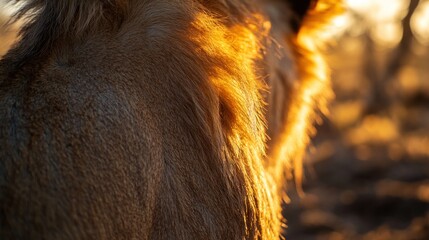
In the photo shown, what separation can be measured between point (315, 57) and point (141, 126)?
2.26 metres

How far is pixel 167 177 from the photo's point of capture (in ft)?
5.70

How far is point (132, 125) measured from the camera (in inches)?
64.9

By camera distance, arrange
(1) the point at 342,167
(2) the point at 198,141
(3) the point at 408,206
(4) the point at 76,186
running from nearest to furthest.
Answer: (4) the point at 76,186
(2) the point at 198,141
(3) the point at 408,206
(1) the point at 342,167

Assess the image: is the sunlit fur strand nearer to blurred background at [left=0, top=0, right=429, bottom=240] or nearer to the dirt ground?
blurred background at [left=0, top=0, right=429, bottom=240]

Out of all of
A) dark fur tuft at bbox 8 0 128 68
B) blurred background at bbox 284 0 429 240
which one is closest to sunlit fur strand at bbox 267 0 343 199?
blurred background at bbox 284 0 429 240

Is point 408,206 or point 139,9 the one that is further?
point 408,206

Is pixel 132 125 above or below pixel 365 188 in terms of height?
above

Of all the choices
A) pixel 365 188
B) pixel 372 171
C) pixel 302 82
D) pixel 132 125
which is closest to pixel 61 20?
pixel 132 125

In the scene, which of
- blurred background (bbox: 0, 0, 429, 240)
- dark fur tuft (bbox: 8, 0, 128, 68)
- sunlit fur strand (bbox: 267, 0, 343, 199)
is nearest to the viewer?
dark fur tuft (bbox: 8, 0, 128, 68)

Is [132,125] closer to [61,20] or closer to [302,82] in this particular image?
[61,20]

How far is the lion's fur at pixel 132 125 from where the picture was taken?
1481mm

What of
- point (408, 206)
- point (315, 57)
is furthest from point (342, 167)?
point (315, 57)

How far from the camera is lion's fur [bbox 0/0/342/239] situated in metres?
1.48

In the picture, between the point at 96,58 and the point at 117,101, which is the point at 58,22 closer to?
the point at 96,58
